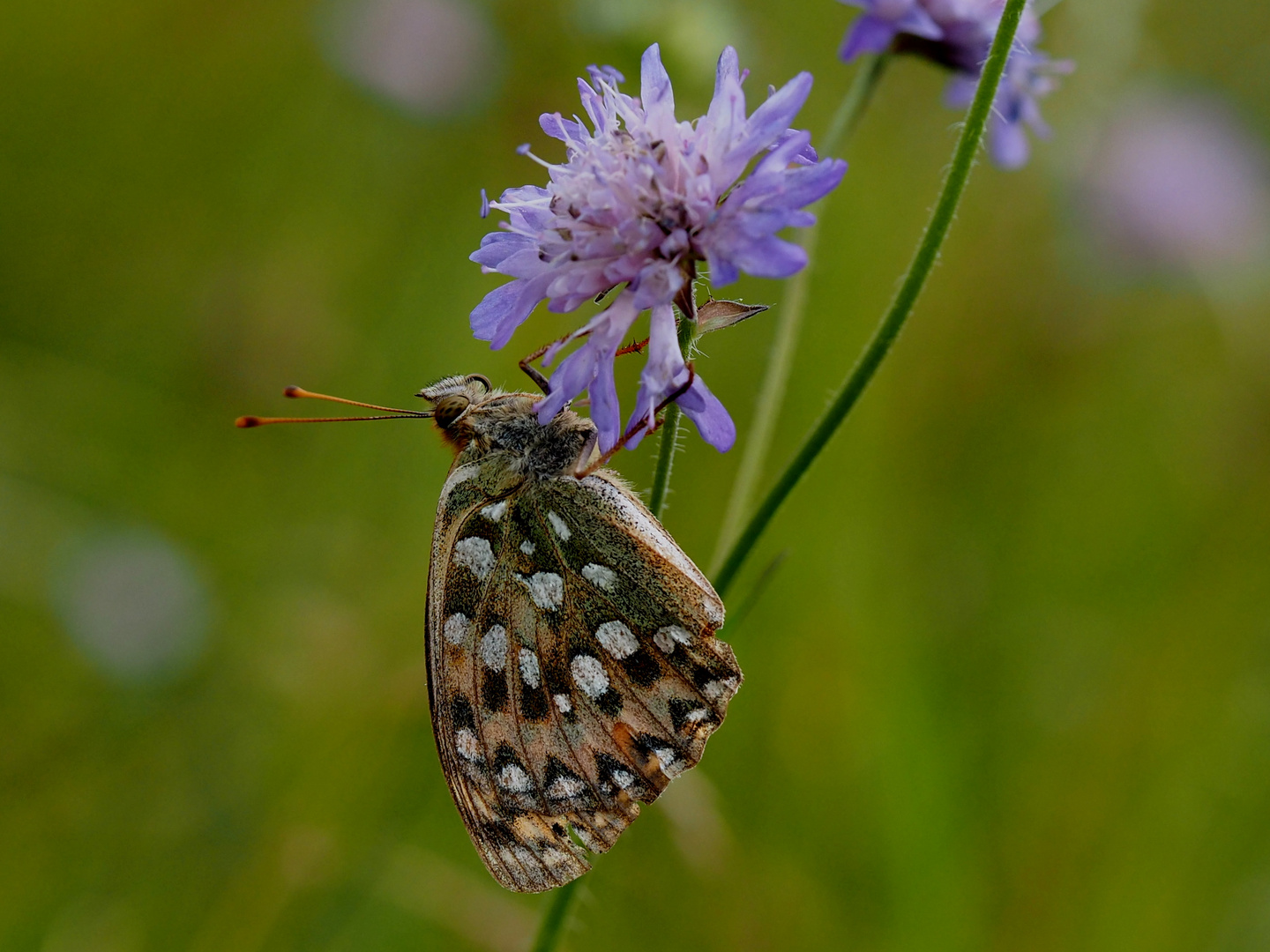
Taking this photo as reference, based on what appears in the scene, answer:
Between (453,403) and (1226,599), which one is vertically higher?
(1226,599)

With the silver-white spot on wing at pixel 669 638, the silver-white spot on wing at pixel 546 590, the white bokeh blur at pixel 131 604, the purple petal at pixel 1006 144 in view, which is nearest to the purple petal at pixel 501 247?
the silver-white spot on wing at pixel 546 590

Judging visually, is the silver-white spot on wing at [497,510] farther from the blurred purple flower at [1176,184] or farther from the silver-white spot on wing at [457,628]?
the blurred purple flower at [1176,184]

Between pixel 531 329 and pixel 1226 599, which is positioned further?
pixel 531 329

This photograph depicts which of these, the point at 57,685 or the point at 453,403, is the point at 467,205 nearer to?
the point at 57,685

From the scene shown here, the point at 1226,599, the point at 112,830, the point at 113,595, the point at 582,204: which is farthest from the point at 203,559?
the point at 1226,599

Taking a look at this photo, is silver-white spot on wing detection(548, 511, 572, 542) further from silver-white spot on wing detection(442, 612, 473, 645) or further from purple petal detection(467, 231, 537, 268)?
purple petal detection(467, 231, 537, 268)

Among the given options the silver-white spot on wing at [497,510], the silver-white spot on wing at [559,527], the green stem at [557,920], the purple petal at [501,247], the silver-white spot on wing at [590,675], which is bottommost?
the green stem at [557,920]
